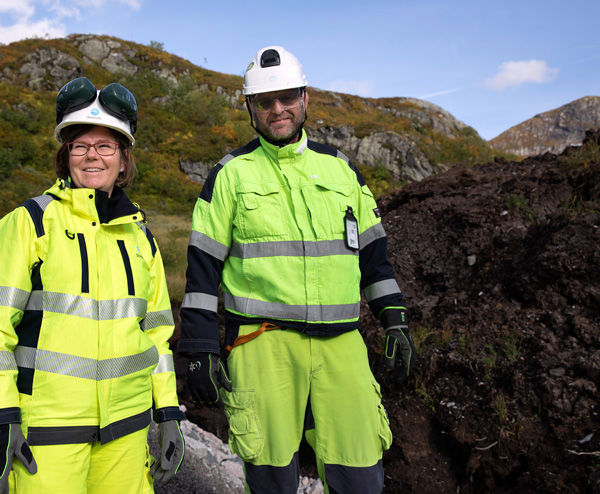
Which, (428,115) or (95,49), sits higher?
(95,49)

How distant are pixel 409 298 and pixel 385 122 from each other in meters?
30.3

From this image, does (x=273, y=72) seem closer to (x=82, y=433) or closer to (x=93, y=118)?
(x=93, y=118)

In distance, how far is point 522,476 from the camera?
2.75m

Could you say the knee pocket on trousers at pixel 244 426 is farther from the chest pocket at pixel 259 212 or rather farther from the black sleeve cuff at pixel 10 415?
the black sleeve cuff at pixel 10 415

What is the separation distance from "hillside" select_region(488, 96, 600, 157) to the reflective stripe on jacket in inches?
2834

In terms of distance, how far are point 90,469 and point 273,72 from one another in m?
1.91

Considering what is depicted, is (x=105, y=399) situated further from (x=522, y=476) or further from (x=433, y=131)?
(x=433, y=131)

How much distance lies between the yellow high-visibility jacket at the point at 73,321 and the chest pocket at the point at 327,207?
2.62ft

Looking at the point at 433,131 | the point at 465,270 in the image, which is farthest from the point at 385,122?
the point at 465,270

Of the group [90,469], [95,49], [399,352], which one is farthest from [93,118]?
[95,49]

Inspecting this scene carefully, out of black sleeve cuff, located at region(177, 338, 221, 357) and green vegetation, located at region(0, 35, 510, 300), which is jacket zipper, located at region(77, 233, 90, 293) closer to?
black sleeve cuff, located at region(177, 338, 221, 357)

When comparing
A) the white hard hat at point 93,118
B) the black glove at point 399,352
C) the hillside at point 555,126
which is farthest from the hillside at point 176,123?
the hillside at point 555,126

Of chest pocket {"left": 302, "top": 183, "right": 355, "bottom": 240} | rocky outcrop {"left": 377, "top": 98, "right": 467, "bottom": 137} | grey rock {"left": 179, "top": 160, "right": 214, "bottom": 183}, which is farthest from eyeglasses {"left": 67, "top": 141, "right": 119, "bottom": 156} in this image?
rocky outcrop {"left": 377, "top": 98, "right": 467, "bottom": 137}

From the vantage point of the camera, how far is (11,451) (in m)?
1.26
